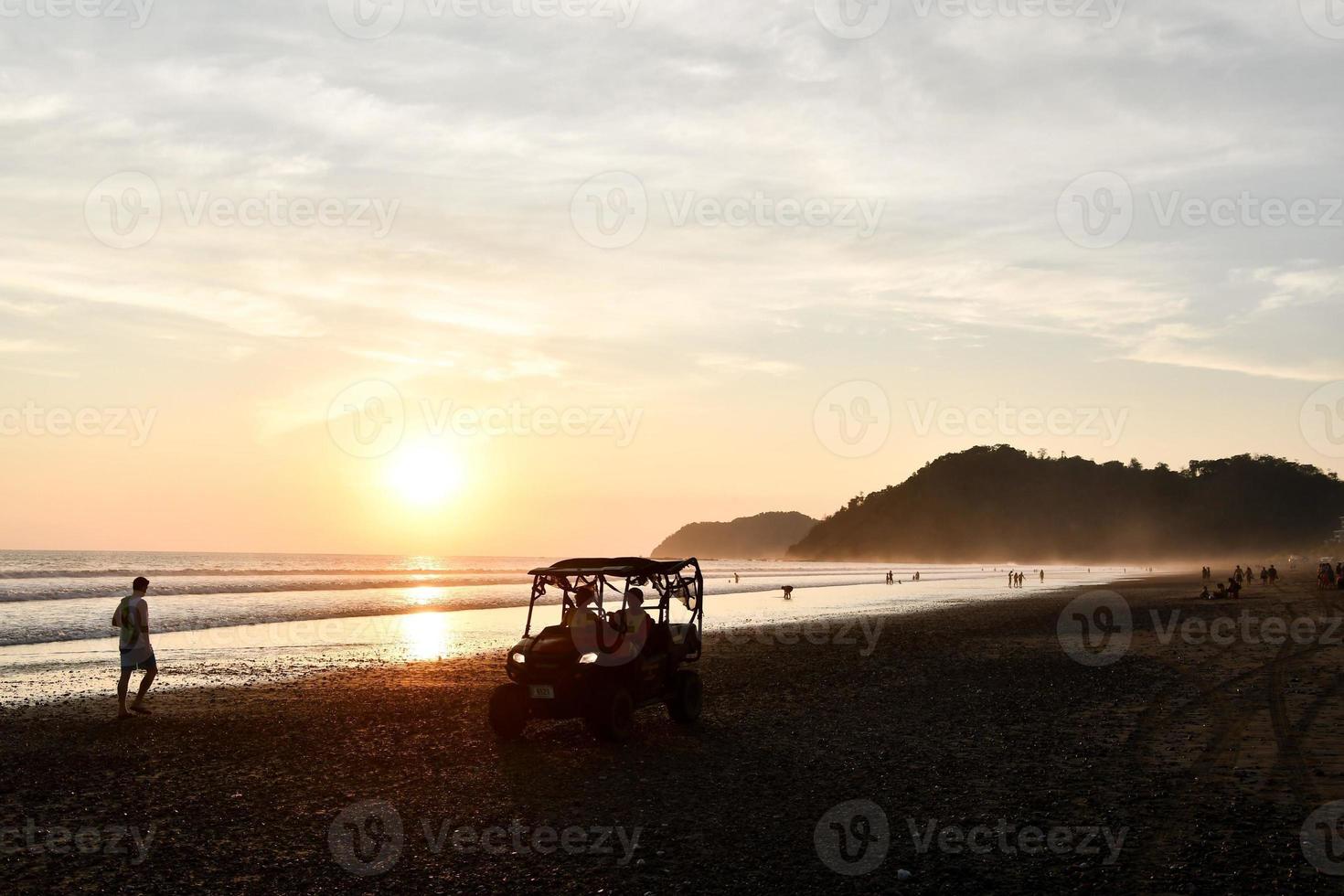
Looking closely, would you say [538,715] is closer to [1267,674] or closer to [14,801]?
[14,801]

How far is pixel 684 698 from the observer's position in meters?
16.0

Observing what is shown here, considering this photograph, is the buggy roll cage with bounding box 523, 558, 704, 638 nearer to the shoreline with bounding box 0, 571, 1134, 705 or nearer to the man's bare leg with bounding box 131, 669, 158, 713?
the man's bare leg with bounding box 131, 669, 158, 713

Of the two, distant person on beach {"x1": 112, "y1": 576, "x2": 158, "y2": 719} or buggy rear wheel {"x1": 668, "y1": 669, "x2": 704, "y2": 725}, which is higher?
distant person on beach {"x1": 112, "y1": 576, "x2": 158, "y2": 719}

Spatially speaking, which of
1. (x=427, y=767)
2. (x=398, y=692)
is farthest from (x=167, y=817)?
(x=398, y=692)

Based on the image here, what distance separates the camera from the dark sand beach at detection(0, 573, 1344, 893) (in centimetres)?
859

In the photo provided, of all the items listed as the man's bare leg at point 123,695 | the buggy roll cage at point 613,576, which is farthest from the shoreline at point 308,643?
the buggy roll cage at point 613,576

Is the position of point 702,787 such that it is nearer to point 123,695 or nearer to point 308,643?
point 123,695

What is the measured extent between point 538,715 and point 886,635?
68.1 ft

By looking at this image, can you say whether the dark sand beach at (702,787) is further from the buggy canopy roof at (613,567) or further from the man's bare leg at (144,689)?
the buggy canopy roof at (613,567)

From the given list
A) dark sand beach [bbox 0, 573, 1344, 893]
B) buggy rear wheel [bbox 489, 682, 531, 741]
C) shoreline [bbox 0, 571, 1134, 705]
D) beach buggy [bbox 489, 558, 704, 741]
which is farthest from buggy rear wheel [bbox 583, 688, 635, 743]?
shoreline [bbox 0, 571, 1134, 705]

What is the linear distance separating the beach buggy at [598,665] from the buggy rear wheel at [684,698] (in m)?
0.02

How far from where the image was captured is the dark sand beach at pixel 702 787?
859 centimetres

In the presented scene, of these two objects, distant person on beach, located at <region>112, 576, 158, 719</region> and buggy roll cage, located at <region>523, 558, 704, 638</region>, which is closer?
buggy roll cage, located at <region>523, 558, 704, 638</region>

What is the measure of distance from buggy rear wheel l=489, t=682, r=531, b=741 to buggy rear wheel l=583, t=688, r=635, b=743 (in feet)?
3.33
